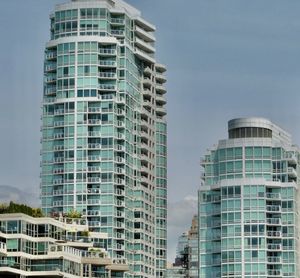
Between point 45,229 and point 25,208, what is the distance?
340 inches

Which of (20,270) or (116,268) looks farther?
(116,268)

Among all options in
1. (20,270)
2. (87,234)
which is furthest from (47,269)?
(87,234)

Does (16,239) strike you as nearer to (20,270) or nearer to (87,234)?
(20,270)

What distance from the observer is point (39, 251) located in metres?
178

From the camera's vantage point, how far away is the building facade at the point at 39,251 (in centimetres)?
17400

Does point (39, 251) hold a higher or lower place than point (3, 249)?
higher

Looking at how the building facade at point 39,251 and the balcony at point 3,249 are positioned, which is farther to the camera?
the building facade at point 39,251

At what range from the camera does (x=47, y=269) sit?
579ft

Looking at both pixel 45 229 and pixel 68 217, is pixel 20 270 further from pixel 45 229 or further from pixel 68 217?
pixel 68 217

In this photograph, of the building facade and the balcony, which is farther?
the building facade

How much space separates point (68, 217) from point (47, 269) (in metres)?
22.5

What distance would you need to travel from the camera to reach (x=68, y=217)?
19838 centimetres

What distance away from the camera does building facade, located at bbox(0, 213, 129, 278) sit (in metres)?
174

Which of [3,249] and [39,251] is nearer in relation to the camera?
[3,249]
